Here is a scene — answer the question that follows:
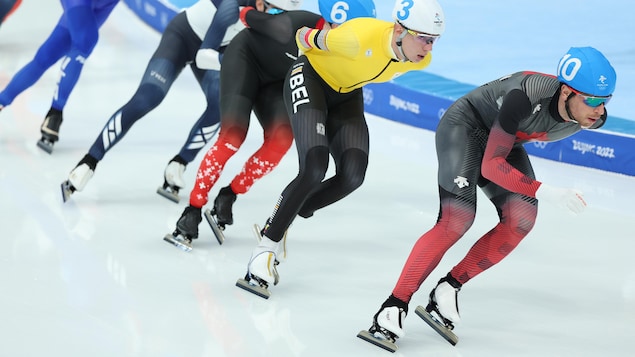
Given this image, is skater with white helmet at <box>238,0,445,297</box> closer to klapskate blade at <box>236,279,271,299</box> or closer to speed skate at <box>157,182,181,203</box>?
klapskate blade at <box>236,279,271,299</box>

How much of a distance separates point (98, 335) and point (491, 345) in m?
1.56

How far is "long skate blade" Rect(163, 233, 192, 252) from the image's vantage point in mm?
5234

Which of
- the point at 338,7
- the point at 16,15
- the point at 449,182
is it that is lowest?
the point at 16,15

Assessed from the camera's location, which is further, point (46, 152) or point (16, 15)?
point (16, 15)

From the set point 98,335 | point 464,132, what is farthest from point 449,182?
point 98,335

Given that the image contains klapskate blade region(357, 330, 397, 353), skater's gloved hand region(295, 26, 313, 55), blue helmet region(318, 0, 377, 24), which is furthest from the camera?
blue helmet region(318, 0, 377, 24)

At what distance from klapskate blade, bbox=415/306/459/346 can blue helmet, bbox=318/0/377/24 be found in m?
1.35

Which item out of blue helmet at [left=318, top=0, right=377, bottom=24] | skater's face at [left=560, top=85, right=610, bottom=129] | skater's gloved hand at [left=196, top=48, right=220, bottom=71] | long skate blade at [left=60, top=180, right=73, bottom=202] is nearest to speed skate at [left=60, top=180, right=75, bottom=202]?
long skate blade at [left=60, top=180, right=73, bottom=202]

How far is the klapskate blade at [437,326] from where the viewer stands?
4.18 metres

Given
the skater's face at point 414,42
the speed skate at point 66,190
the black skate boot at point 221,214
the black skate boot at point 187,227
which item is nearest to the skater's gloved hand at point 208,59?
the black skate boot at point 221,214

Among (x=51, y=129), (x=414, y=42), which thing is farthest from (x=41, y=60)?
(x=414, y=42)

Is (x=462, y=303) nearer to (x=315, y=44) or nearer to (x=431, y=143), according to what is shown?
(x=315, y=44)

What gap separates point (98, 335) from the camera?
4016 millimetres

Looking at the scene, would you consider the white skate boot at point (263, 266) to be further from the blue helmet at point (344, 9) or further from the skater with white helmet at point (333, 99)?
the blue helmet at point (344, 9)
